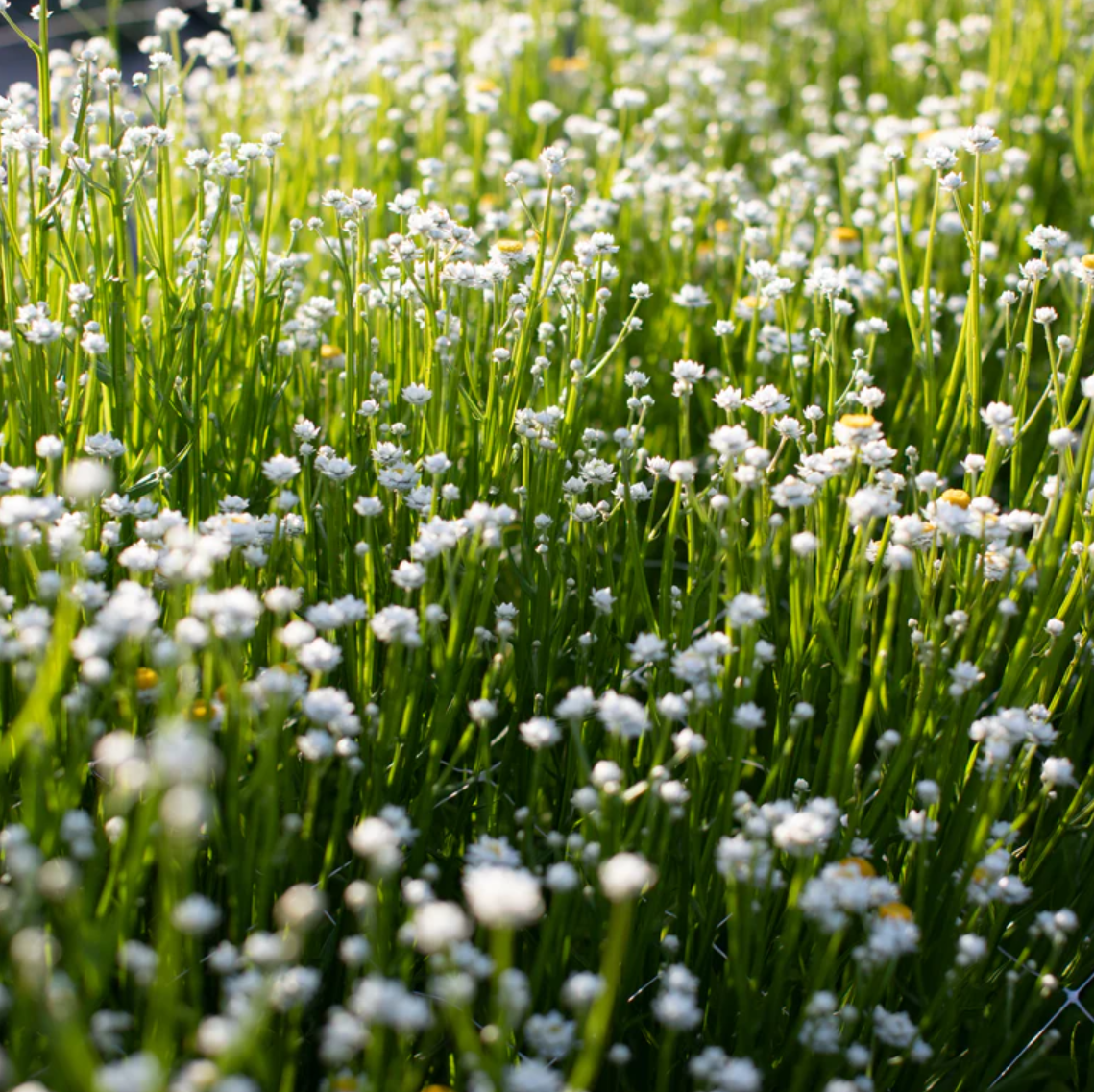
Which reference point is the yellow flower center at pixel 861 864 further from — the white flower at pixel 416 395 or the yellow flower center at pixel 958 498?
the white flower at pixel 416 395

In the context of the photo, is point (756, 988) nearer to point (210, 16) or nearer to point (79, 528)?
point (79, 528)

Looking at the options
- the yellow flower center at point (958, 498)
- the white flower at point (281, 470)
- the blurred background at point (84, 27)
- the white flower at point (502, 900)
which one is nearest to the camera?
the white flower at point (502, 900)

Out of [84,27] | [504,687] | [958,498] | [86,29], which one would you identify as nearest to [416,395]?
[504,687]

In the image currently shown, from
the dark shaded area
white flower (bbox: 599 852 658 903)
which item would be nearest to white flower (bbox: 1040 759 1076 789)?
white flower (bbox: 599 852 658 903)

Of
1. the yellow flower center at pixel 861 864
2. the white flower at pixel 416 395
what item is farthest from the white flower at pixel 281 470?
the yellow flower center at pixel 861 864

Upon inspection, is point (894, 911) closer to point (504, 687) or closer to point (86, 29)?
point (504, 687)

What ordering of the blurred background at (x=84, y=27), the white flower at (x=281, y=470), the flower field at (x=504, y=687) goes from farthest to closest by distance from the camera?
the blurred background at (x=84, y=27)
the white flower at (x=281, y=470)
the flower field at (x=504, y=687)

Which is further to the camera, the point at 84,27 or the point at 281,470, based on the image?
the point at 84,27

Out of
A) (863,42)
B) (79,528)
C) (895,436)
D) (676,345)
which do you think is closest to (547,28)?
(863,42)

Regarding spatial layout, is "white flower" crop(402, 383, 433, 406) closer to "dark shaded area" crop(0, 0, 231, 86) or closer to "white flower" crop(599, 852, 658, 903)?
"white flower" crop(599, 852, 658, 903)
